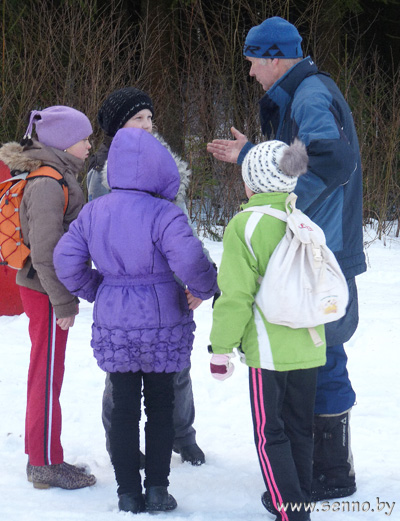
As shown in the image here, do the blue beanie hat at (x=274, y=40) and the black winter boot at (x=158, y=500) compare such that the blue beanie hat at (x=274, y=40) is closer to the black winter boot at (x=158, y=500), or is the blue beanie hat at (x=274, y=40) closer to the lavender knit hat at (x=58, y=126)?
the lavender knit hat at (x=58, y=126)

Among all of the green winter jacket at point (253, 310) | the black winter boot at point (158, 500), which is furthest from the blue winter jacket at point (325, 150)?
the black winter boot at point (158, 500)

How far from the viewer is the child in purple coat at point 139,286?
2.75 m

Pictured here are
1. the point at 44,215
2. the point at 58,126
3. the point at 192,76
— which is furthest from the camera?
the point at 192,76

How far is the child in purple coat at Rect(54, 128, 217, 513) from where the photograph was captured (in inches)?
108

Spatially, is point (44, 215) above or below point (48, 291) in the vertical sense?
above

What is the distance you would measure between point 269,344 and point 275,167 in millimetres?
640

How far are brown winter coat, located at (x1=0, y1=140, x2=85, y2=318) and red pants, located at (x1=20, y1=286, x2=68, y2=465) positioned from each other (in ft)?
0.30

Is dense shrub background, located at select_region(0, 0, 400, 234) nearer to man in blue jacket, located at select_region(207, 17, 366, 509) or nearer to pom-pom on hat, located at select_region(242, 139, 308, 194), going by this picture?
man in blue jacket, located at select_region(207, 17, 366, 509)

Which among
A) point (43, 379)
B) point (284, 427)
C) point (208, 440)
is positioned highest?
point (284, 427)

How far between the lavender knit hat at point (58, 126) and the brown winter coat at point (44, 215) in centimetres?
6

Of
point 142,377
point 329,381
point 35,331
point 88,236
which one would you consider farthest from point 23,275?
point 329,381

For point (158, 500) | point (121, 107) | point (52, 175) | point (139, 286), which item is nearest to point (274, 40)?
point (121, 107)

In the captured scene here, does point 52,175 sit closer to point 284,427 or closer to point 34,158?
point 34,158

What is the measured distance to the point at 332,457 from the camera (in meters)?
3.05
